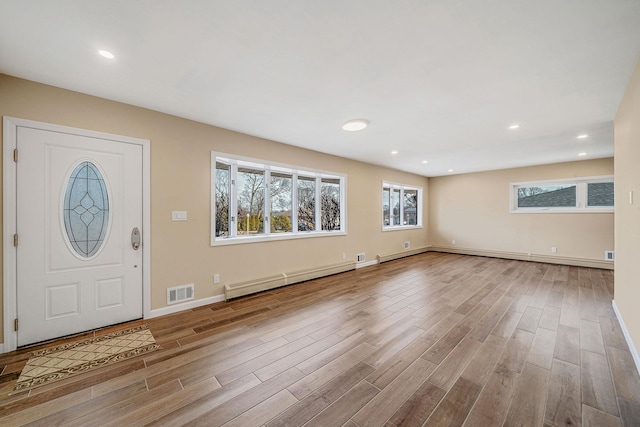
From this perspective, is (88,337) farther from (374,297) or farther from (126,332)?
(374,297)

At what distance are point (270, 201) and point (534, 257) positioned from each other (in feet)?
22.1

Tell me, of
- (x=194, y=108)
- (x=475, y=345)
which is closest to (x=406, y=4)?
(x=194, y=108)

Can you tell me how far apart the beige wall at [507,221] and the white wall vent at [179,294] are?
7.39m

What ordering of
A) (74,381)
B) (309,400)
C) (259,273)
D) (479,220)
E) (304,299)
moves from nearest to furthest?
(309,400) < (74,381) < (304,299) < (259,273) < (479,220)

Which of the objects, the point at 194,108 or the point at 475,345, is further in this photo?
the point at 194,108

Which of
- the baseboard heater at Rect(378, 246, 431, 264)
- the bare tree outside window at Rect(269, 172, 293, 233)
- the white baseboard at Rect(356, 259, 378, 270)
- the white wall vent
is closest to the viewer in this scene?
the white wall vent

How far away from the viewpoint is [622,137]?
2.68 metres

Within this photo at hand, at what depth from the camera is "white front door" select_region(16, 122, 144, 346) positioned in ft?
7.75

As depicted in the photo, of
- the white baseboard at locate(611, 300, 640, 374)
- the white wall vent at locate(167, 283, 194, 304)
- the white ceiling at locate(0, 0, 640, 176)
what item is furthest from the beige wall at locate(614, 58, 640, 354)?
the white wall vent at locate(167, 283, 194, 304)

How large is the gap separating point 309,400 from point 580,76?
3.59 m

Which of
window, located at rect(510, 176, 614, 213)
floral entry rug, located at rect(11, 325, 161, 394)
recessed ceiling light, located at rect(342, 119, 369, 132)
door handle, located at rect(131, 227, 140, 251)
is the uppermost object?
recessed ceiling light, located at rect(342, 119, 369, 132)

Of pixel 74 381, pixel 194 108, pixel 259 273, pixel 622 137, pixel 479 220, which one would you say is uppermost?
pixel 194 108

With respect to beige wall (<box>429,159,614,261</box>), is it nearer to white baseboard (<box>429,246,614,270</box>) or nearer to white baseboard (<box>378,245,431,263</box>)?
white baseboard (<box>429,246,614,270</box>)

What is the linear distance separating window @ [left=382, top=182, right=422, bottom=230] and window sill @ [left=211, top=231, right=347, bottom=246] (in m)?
2.14
